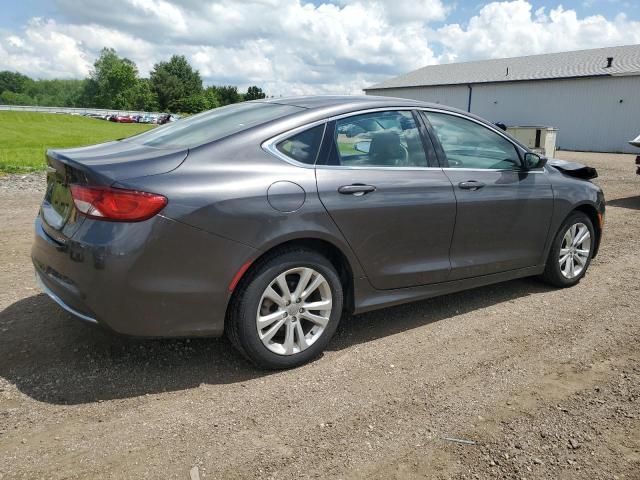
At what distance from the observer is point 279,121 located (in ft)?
11.2

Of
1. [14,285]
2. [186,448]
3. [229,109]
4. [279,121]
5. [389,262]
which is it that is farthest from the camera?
[14,285]

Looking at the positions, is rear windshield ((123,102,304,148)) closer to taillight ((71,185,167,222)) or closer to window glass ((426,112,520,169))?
taillight ((71,185,167,222))

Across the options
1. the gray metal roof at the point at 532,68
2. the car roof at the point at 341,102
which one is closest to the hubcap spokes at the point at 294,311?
the car roof at the point at 341,102

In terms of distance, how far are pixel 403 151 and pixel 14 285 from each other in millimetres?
3449

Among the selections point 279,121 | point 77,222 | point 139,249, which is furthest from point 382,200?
point 77,222

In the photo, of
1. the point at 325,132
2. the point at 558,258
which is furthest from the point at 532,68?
→ the point at 325,132

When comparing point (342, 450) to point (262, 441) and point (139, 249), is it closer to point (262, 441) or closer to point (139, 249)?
point (262, 441)

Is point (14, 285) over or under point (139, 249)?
under

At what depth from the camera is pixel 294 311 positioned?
3.33m

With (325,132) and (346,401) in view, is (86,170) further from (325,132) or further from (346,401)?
(346,401)

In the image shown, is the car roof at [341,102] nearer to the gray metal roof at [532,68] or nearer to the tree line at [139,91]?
the gray metal roof at [532,68]

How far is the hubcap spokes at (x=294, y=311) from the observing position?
3.23m

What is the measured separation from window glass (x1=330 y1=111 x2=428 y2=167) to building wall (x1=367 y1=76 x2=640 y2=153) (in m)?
29.5

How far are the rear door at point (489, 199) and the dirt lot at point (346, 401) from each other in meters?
0.53
